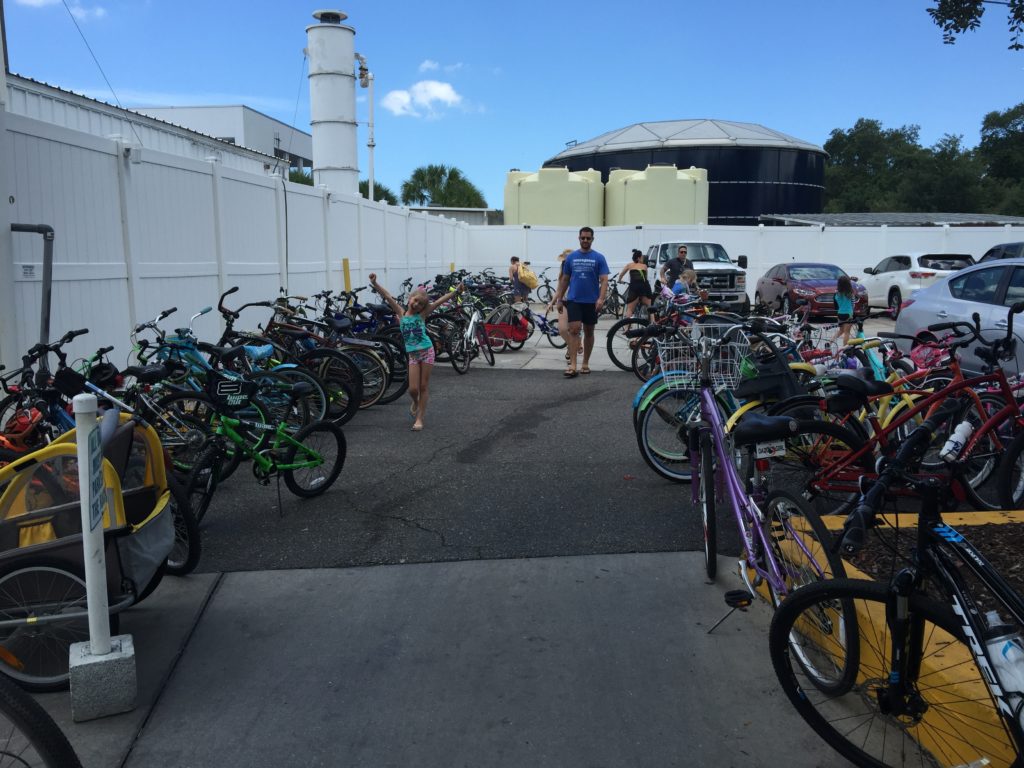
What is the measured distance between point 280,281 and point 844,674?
1001 centimetres

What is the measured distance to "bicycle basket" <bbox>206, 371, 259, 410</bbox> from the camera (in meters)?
5.37

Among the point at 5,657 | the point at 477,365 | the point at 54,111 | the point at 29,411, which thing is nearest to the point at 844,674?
the point at 5,657

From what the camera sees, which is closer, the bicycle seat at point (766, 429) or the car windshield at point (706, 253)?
the bicycle seat at point (766, 429)

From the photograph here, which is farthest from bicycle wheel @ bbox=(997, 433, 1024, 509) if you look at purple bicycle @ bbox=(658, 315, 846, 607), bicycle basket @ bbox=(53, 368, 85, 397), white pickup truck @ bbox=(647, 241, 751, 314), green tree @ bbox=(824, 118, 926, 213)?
green tree @ bbox=(824, 118, 926, 213)

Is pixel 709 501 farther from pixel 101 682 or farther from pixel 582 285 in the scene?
pixel 582 285

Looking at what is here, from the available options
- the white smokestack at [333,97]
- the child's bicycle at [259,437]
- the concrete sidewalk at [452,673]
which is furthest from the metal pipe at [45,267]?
the white smokestack at [333,97]

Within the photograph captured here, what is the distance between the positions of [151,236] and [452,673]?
20.9ft

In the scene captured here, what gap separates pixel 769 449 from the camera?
3908 millimetres

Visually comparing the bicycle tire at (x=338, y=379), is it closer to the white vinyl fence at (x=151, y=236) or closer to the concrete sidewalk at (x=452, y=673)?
the white vinyl fence at (x=151, y=236)

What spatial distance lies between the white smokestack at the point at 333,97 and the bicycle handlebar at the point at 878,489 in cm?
2186

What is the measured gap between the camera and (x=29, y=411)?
16.8 ft

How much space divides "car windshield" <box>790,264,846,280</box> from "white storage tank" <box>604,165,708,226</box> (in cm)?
1535

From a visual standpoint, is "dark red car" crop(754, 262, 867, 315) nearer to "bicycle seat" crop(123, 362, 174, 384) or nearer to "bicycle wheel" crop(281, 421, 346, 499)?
"bicycle wheel" crop(281, 421, 346, 499)

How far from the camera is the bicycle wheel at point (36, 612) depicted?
132 inches
